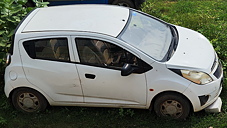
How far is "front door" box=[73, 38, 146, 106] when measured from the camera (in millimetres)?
4820

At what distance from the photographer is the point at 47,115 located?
5484mm

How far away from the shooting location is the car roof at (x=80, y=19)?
16.5 ft

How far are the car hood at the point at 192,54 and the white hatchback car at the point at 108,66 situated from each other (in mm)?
15

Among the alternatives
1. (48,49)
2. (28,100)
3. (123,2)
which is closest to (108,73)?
(48,49)

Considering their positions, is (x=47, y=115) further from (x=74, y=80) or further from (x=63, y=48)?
(x=63, y=48)

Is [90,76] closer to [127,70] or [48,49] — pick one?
[127,70]

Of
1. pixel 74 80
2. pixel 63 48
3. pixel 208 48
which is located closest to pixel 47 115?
pixel 74 80

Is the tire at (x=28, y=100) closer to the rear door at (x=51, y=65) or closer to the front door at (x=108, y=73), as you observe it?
the rear door at (x=51, y=65)

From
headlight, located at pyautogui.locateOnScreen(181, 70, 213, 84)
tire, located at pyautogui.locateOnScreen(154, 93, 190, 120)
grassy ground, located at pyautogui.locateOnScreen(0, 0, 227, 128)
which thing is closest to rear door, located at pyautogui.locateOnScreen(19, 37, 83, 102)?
grassy ground, located at pyautogui.locateOnScreen(0, 0, 227, 128)

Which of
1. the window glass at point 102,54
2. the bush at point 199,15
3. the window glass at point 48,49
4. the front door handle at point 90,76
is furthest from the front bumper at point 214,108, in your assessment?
the window glass at point 48,49

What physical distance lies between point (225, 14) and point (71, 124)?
5.73 metres

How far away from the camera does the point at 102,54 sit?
4.93 metres

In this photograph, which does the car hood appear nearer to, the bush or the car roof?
the car roof

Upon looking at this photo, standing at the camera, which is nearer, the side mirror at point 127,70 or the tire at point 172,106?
the side mirror at point 127,70
